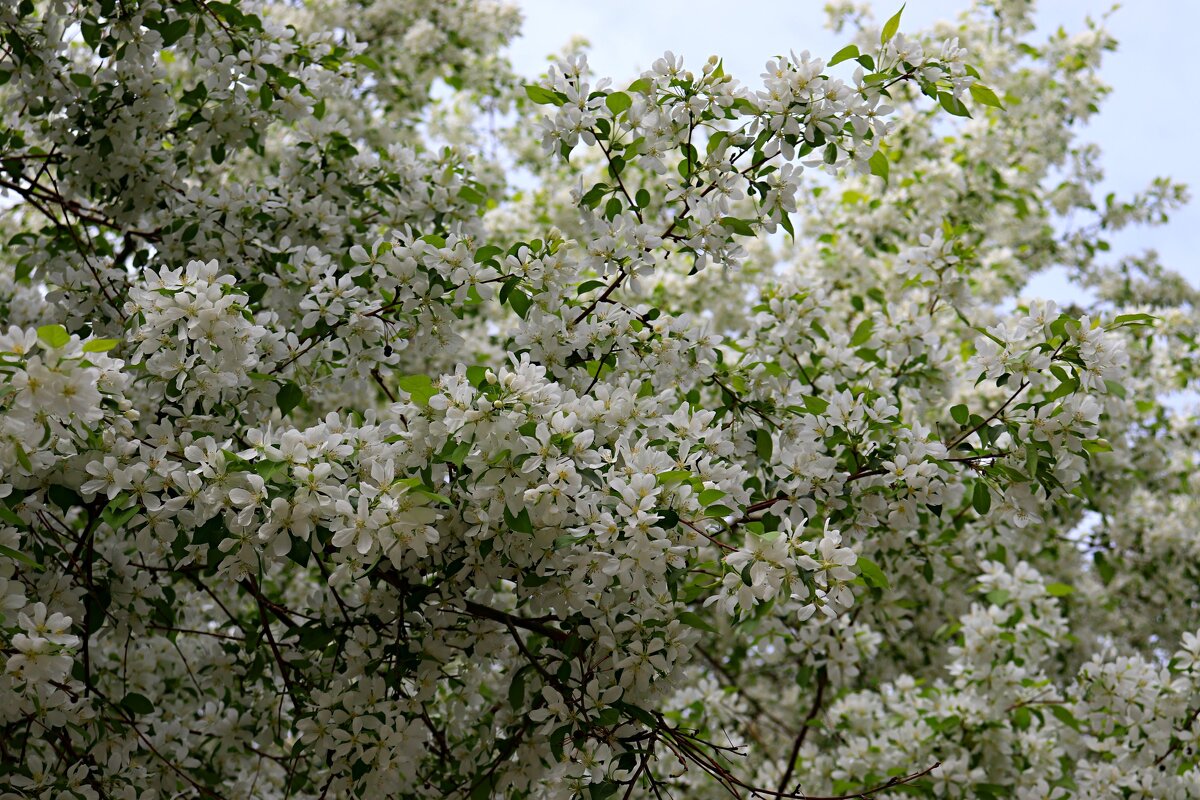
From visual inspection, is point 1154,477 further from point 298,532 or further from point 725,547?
point 298,532

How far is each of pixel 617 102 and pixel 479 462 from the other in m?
1.11

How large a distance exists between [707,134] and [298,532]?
161 centimetres

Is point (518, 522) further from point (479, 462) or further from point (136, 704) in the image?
point (136, 704)

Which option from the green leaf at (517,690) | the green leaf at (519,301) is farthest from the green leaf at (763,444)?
the green leaf at (517,690)

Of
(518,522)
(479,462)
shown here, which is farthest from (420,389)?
(518,522)

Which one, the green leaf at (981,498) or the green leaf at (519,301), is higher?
the green leaf at (519,301)

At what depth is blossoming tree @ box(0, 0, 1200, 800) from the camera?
220cm

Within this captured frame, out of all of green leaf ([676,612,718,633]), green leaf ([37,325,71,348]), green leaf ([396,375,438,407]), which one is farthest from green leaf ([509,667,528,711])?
green leaf ([37,325,71,348])

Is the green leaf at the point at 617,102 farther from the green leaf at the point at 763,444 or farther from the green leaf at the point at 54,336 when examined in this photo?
the green leaf at the point at 54,336

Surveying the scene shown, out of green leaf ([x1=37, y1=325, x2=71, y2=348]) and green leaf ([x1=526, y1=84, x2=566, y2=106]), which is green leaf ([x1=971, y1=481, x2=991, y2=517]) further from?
green leaf ([x1=37, y1=325, x2=71, y2=348])

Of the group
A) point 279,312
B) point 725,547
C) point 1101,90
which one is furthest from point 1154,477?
point 279,312

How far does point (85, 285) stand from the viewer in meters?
3.19

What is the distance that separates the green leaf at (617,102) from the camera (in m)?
2.70

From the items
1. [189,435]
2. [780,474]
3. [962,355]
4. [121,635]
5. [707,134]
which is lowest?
[121,635]
